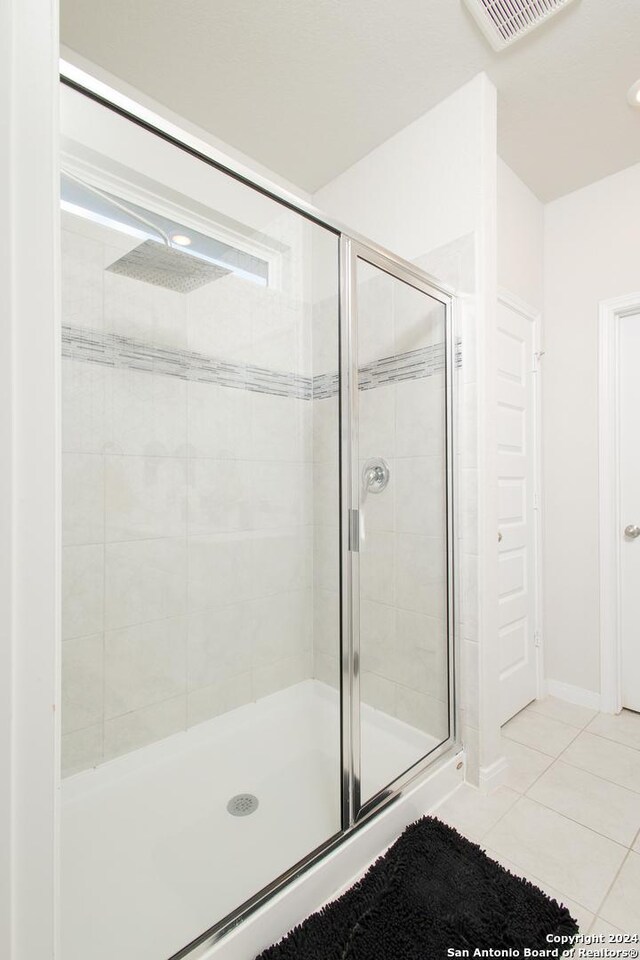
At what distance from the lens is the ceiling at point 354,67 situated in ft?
5.05

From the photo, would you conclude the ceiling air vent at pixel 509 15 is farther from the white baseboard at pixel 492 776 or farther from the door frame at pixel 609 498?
the white baseboard at pixel 492 776

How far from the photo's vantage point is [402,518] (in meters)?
1.79

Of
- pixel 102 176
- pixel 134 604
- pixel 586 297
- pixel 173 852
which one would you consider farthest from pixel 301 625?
pixel 586 297

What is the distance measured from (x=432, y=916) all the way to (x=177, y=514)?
4.73 ft

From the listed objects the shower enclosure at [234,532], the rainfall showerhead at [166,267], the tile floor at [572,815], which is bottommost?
the tile floor at [572,815]

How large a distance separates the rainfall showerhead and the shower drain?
1.86 m

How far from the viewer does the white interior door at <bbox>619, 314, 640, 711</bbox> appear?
7.45 feet

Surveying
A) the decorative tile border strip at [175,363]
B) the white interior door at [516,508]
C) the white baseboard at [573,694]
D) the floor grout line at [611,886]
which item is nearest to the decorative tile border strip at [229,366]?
the decorative tile border strip at [175,363]

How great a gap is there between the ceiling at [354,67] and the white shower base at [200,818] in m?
2.35

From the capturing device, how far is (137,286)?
1650 millimetres

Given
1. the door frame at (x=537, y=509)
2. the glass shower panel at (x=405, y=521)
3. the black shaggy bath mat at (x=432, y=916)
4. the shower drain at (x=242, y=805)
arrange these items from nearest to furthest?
the black shaggy bath mat at (x=432, y=916), the shower drain at (x=242, y=805), the glass shower panel at (x=405, y=521), the door frame at (x=537, y=509)

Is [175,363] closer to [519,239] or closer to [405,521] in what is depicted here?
[405,521]

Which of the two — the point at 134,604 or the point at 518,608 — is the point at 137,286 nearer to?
the point at 134,604

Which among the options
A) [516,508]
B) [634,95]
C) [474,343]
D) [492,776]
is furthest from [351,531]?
[634,95]
